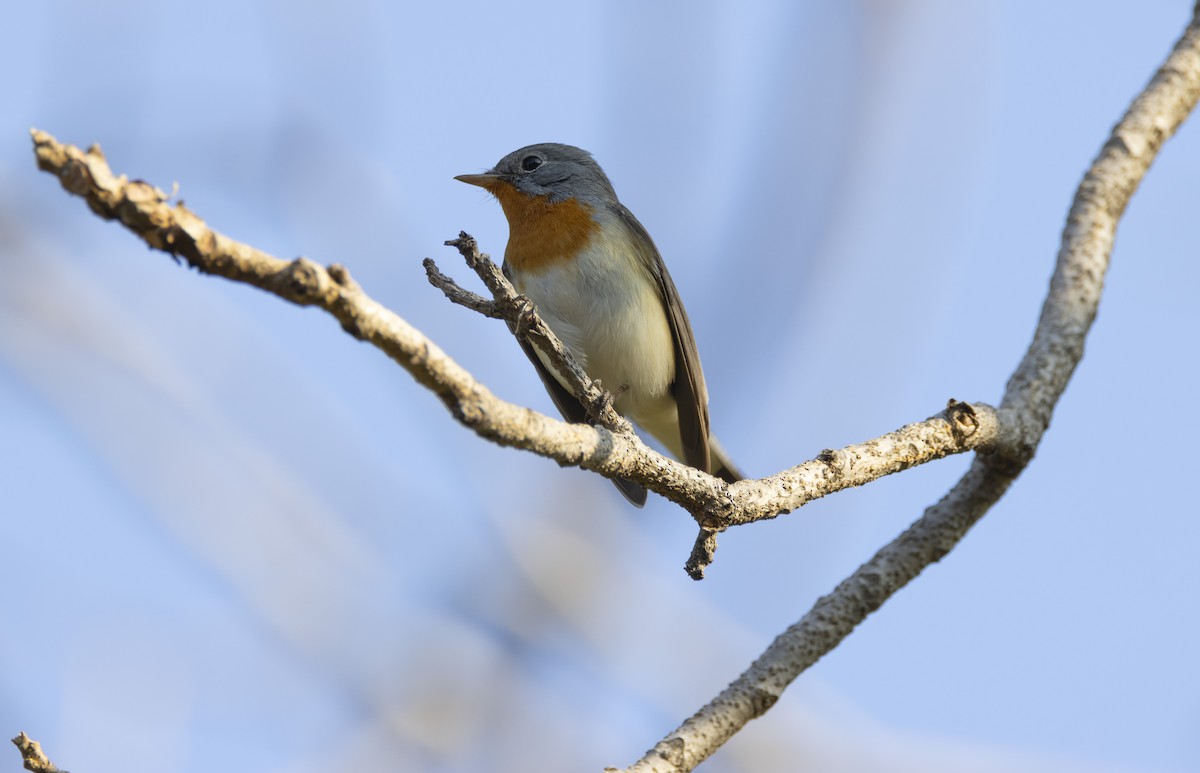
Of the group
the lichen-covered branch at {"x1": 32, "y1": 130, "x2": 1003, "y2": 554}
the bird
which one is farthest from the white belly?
the lichen-covered branch at {"x1": 32, "y1": 130, "x2": 1003, "y2": 554}

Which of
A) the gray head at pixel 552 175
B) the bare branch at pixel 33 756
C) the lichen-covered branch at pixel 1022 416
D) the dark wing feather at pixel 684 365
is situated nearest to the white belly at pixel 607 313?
the dark wing feather at pixel 684 365

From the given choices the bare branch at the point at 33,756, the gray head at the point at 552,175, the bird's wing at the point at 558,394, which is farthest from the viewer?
the gray head at the point at 552,175

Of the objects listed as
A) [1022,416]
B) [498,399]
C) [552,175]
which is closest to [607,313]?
[552,175]

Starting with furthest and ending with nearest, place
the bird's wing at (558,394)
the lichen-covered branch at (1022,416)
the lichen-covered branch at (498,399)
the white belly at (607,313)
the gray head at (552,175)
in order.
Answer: the gray head at (552,175) < the bird's wing at (558,394) < the white belly at (607,313) < the lichen-covered branch at (1022,416) < the lichen-covered branch at (498,399)

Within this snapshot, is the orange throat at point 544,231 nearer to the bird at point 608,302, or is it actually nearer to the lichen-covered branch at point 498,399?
the bird at point 608,302

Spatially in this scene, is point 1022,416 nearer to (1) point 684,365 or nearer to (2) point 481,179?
(1) point 684,365

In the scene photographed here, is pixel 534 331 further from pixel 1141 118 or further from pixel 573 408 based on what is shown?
pixel 573 408

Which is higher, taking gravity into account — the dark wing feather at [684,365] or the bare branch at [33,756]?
the dark wing feather at [684,365]

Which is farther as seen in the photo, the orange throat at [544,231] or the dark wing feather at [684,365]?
the dark wing feather at [684,365]
